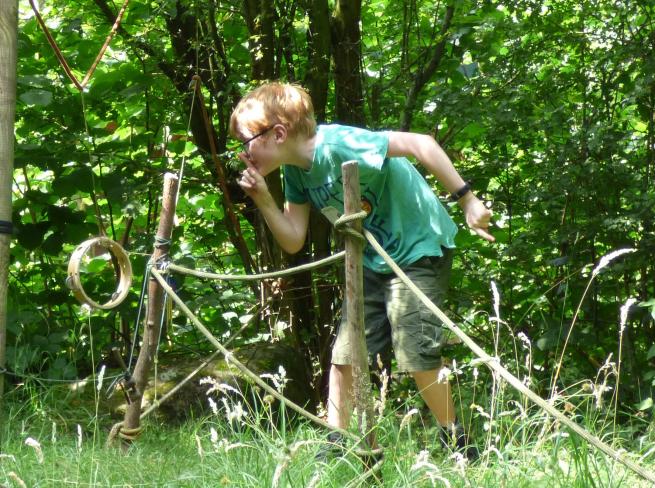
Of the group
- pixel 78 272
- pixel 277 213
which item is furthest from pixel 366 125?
pixel 78 272

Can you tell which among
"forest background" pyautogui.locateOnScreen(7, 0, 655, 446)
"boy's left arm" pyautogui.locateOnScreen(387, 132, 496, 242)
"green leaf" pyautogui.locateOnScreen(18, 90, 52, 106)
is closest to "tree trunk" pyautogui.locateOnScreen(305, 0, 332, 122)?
"forest background" pyautogui.locateOnScreen(7, 0, 655, 446)

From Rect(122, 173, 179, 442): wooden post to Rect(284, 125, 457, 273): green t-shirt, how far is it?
492 millimetres

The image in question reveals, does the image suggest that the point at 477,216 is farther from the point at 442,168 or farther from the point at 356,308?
the point at 356,308

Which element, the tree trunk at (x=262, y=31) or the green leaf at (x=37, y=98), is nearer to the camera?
the green leaf at (x=37, y=98)

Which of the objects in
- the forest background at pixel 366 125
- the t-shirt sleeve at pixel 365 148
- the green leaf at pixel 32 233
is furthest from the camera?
the green leaf at pixel 32 233

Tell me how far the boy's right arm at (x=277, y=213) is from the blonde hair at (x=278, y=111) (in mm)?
156

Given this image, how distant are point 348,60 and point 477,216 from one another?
2413 mm

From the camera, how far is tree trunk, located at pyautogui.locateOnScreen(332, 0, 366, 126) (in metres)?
5.11

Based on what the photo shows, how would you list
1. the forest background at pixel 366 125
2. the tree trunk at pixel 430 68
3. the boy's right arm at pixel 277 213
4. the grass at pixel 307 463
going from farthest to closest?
the tree trunk at pixel 430 68, the forest background at pixel 366 125, the boy's right arm at pixel 277 213, the grass at pixel 307 463

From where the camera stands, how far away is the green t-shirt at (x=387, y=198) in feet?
10.4

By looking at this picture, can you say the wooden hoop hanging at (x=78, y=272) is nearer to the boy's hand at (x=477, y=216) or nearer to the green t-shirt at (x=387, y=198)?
the green t-shirt at (x=387, y=198)

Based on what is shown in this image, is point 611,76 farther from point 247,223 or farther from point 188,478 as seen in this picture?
point 188,478

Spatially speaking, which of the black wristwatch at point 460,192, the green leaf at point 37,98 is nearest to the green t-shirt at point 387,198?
the black wristwatch at point 460,192

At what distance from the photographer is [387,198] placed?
329 centimetres
